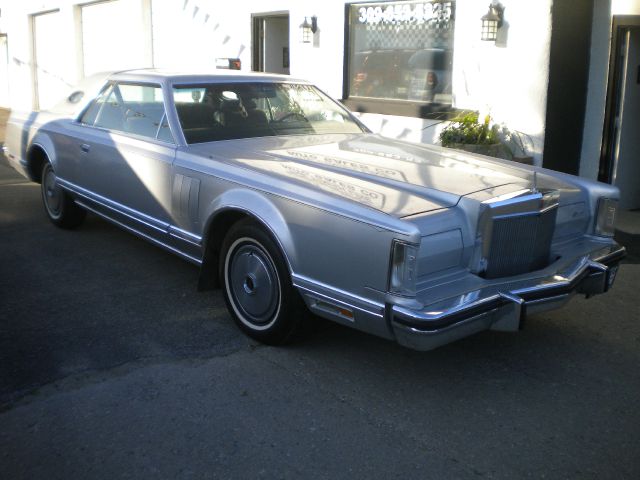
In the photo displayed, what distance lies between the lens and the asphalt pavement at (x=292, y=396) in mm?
3033

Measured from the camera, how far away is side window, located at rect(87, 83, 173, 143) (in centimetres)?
505

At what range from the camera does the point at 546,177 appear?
4402 millimetres

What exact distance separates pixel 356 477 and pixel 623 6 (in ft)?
20.0

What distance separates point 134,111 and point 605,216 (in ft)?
11.0

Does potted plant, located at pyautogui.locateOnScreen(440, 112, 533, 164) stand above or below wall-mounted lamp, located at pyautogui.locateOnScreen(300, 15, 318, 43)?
below

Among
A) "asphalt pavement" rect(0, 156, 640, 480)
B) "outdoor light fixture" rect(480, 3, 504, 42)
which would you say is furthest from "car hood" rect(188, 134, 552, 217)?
"outdoor light fixture" rect(480, 3, 504, 42)

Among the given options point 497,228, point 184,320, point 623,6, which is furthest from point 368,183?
point 623,6

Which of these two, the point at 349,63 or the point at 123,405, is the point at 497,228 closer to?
the point at 123,405

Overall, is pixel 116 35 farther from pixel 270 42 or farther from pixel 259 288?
→ pixel 259 288

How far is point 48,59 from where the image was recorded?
1767 centimetres

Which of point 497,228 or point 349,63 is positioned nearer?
point 497,228

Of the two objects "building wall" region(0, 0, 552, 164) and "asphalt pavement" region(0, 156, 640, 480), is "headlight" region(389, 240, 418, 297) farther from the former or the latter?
"building wall" region(0, 0, 552, 164)

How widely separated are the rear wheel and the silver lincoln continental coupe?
0.54 metres

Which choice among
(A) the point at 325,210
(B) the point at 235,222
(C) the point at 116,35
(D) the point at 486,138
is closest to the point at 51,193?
(B) the point at 235,222
